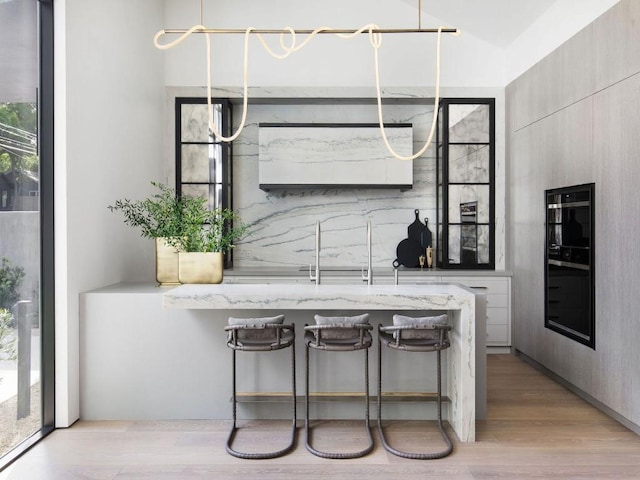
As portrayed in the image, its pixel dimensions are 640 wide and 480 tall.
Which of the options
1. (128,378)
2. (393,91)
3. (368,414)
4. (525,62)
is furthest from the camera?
(393,91)

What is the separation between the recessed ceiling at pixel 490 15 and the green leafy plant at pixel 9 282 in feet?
13.7

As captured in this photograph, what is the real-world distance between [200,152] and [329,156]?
50.5 inches

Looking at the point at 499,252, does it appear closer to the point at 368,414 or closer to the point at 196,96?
the point at 368,414

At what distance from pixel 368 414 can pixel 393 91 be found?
3.31 meters

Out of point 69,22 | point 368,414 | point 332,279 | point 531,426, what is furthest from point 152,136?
point 531,426

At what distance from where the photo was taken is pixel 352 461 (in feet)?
8.97

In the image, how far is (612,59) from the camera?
332cm

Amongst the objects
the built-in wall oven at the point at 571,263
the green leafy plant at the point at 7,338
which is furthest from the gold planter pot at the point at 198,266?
the built-in wall oven at the point at 571,263

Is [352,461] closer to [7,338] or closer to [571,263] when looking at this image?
[7,338]

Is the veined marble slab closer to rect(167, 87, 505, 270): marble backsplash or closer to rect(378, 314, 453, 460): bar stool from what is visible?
rect(378, 314, 453, 460): bar stool

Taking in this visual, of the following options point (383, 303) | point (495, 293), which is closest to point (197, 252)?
point (383, 303)

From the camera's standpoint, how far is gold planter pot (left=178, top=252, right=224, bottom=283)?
3551 mm

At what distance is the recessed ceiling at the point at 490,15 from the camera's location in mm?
4496

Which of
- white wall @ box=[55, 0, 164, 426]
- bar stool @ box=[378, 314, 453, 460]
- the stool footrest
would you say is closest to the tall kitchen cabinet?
the stool footrest
